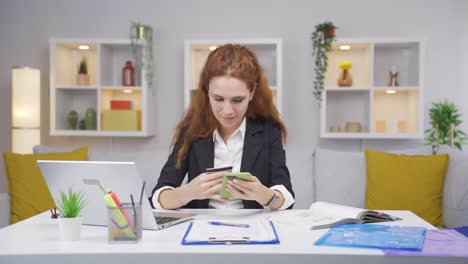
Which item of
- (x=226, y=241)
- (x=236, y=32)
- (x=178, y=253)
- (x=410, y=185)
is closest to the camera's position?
(x=178, y=253)

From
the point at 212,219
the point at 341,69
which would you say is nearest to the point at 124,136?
the point at 341,69

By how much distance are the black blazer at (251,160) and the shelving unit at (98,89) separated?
226cm

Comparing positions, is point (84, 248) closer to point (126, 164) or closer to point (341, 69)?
point (126, 164)

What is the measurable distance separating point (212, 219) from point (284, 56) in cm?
316

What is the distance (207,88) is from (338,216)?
0.82 metres

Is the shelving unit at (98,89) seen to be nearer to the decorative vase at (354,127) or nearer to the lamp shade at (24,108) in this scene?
the lamp shade at (24,108)

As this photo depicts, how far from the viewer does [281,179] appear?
90.1 inches

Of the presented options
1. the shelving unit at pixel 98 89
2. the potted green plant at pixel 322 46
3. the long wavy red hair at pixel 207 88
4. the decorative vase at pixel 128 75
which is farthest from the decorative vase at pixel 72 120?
the long wavy red hair at pixel 207 88

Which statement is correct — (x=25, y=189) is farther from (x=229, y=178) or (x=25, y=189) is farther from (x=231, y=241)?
(x=231, y=241)

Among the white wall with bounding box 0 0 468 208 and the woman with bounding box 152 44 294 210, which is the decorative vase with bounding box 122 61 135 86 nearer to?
the white wall with bounding box 0 0 468 208

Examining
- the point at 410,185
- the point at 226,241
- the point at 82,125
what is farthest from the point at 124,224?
the point at 82,125

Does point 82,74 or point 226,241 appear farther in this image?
point 82,74

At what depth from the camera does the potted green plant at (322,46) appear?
4434 mm

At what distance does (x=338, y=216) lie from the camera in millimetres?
1804
